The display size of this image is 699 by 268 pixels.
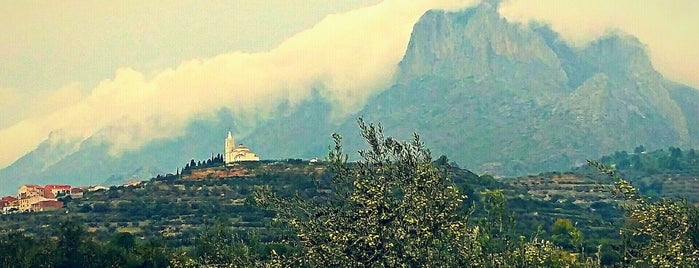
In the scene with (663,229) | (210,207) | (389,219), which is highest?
(210,207)

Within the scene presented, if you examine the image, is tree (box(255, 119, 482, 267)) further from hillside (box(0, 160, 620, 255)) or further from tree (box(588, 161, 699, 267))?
hillside (box(0, 160, 620, 255))

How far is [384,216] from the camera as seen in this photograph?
36406 mm

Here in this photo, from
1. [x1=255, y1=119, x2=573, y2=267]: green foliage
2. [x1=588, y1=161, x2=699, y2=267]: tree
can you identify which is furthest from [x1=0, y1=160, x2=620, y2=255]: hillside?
[x1=588, y1=161, x2=699, y2=267]: tree

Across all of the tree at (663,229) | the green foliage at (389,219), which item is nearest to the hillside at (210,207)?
the green foliage at (389,219)

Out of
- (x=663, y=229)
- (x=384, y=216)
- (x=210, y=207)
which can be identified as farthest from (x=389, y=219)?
(x=210, y=207)

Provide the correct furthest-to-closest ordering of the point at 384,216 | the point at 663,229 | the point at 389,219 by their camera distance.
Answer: the point at 663,229, the point at 389,219, the point at 384,216

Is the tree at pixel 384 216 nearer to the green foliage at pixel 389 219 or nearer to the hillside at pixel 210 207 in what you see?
the green foliage at pixel 389 219

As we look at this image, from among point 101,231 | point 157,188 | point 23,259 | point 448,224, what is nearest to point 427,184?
point 448,224

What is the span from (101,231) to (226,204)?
2517cm

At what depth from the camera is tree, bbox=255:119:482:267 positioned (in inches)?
1421

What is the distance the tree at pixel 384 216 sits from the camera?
36094 mm

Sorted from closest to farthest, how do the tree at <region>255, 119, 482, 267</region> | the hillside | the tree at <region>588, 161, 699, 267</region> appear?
the tree at <region>255, 119, 482, 267</region> < the tree at <region>588, 161, 699, 267</region> < the hillside

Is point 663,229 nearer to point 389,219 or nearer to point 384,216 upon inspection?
point 389,219

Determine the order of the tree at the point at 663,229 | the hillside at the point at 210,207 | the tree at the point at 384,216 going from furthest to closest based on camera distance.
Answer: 1. the hillside at the point at 210,207
2. the tree at the point at 663,229
3. the tree at the point at 384,216
